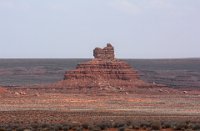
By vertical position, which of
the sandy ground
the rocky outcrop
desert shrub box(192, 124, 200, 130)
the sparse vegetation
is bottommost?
the sandy ground

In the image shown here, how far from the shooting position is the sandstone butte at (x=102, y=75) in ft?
299

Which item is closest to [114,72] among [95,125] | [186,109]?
[186,109]

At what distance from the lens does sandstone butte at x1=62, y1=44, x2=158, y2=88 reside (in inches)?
3593

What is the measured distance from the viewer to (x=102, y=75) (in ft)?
300

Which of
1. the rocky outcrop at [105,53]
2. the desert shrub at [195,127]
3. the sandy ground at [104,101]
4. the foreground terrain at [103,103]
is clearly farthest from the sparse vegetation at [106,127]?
the rocky outcrop at [105,53]

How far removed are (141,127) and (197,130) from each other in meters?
3.85

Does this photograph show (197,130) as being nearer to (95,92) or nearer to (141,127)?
(141,127)

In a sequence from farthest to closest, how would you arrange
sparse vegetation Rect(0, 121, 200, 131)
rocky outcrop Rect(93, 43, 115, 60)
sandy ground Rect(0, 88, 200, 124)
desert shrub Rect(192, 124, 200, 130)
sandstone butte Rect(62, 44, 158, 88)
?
sandstone butte Rect(62, 44, 158, 88), rocky outcrop Rect(93, 43, 115, 60), sandy ground Rect(0, 88, 200, 124), desert shrub Rect(192, 124, 200, 130), sparse vegetation Rect(0, 121, 200, 131)

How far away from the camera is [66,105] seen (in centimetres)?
6944

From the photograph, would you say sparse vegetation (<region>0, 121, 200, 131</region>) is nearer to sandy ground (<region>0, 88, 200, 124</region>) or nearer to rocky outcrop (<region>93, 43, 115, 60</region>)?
sandy ground (<region>0, 88, 200, 124</region>)

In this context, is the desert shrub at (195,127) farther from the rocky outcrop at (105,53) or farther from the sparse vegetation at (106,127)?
the rocky outcrop at (105,53)

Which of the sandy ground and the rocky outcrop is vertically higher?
the rocky outcrop

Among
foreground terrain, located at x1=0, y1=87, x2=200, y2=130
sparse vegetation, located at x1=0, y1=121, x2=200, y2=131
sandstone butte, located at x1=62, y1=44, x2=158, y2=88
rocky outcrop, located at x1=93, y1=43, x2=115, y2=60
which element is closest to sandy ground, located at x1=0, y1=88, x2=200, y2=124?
foreground terrain, located at x1=0, y1=87, x2=200, y2=130

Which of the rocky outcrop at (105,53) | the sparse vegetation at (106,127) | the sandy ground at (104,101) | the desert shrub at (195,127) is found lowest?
the sandy ground at (104,101)
